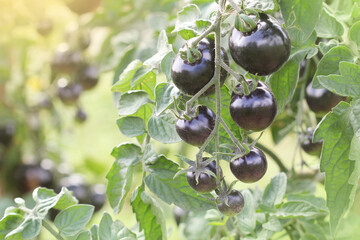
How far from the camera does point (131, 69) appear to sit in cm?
57

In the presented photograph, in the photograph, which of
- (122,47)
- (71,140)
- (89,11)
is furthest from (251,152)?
(71,140)

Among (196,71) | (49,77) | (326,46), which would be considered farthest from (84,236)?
(49,77)

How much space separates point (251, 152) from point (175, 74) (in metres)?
0.10

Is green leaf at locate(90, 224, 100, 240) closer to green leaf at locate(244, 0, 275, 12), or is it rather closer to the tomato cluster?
the tomato cluster

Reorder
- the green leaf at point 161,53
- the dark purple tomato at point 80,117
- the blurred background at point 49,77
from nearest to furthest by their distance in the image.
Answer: the green leaf at point 161,53
the blurred background at point 49,77
the dark purple tomato at point 80,117

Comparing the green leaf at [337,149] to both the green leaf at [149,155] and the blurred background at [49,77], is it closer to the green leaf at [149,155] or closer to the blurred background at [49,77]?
the green leaf at [149,155]

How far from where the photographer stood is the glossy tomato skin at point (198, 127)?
0.46 m

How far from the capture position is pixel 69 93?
133 centimetres

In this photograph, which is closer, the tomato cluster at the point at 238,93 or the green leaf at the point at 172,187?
the tomato cluster at the point at 238,93

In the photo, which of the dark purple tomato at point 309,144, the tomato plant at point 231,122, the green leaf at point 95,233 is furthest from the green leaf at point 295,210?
the green leaf at point 95,233

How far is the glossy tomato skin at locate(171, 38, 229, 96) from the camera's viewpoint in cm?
44

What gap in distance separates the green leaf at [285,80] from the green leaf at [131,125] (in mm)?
159

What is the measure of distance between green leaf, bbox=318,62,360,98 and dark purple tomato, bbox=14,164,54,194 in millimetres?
1046

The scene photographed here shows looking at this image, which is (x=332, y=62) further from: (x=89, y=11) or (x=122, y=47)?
(x=89, y=11)
